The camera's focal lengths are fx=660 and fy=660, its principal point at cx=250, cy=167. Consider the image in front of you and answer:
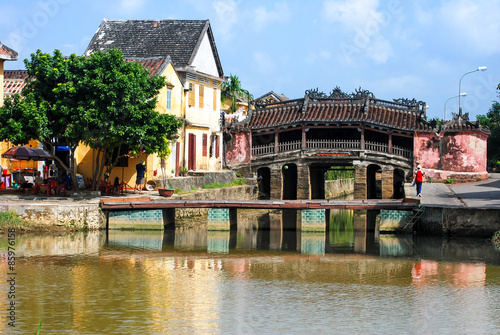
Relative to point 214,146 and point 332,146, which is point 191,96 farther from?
point 332,146

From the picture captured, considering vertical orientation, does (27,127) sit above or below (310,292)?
above

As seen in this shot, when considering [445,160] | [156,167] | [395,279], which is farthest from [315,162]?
[395,279]

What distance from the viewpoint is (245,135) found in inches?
1658

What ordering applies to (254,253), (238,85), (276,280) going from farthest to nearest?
(238,85) → (254,253) → (276,280)

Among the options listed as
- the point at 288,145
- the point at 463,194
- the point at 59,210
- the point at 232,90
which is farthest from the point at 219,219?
the point at 232,90

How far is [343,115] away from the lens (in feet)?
132

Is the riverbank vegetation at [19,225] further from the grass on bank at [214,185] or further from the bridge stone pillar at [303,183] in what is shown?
the bridge stone pillar at [303,183]

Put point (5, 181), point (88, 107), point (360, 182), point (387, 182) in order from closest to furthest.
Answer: point (88, 107)
point (5, 181)
point (387, 182)
point (360, 182)

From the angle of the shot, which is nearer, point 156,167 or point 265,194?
point 156,167

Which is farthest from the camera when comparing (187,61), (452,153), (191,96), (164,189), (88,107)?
(452,153)

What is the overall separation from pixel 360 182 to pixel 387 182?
1613mm

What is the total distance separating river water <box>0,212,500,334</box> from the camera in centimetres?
1271

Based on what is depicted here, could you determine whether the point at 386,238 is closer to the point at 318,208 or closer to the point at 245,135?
the point at 318,208

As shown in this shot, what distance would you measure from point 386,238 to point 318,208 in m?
2.83
